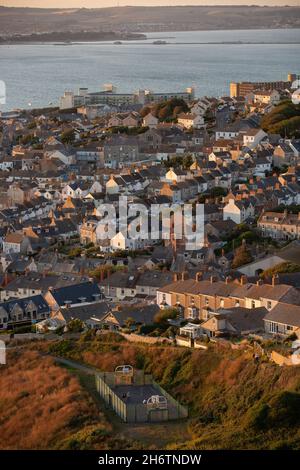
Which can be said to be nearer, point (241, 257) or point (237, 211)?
point (241, 257)

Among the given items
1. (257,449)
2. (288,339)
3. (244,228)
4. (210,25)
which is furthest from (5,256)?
(210,25)

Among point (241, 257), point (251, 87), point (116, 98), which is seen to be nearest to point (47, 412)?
point (241, 257)

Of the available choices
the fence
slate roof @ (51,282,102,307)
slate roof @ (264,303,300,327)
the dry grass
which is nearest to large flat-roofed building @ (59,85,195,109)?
slate roof @ (51,282,102,307)

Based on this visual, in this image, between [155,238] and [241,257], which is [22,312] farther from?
[155,238]

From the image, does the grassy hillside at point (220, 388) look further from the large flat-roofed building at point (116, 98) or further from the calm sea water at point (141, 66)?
the calm sea water at point (141, 66)

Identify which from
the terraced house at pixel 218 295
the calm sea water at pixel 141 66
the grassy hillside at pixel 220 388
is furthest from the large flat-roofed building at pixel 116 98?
the grassy hillside at pixel 220 388

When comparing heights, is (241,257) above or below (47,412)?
below

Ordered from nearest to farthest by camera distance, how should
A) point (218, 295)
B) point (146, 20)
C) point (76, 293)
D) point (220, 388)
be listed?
point (220, 388) < point (218, 295) < point (76, 293) < point (146, 20)

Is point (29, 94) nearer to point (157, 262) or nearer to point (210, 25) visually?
point (157, 262)
